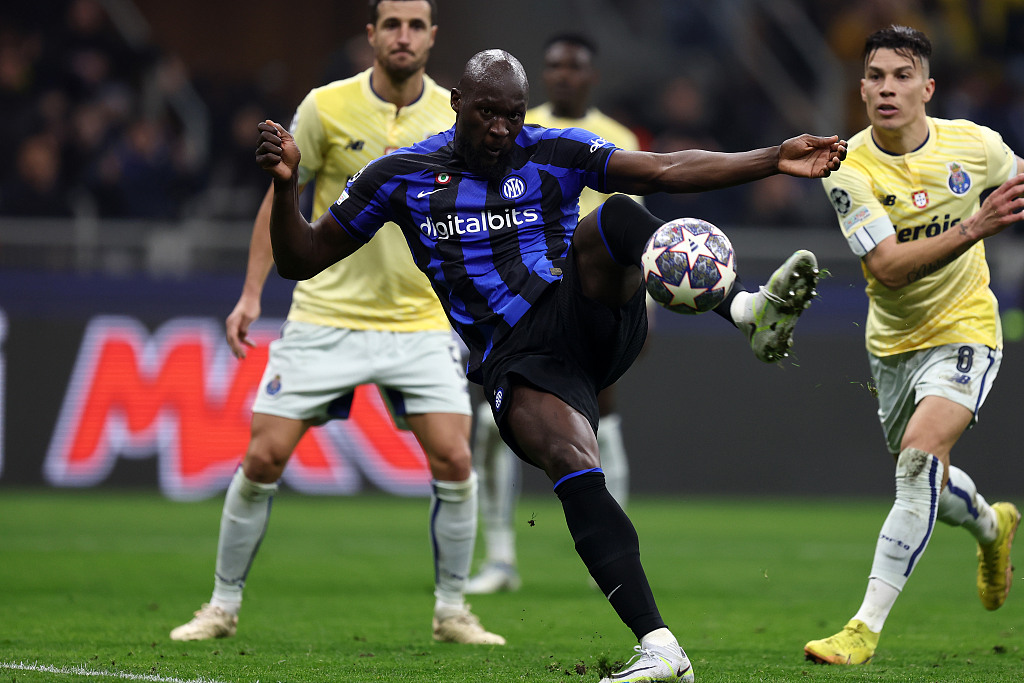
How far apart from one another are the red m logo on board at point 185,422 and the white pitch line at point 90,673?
6.83 meters

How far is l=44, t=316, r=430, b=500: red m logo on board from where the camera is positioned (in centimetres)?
1134

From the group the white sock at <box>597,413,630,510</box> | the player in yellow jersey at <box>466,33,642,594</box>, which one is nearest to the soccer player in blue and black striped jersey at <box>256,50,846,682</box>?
the player in yellow jersey at <box>466,33,642,594</box>

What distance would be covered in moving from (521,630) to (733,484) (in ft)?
21.8

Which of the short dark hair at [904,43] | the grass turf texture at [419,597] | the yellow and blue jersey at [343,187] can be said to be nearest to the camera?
the grass turf texture at [419,597]

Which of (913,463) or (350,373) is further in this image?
(350,373)

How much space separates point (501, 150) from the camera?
441 cm

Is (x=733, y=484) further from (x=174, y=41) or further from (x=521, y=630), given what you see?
(x=174, y=41)

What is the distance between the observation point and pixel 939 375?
5363 millimetres

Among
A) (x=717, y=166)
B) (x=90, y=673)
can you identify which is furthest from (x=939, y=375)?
(x=90, y=673)

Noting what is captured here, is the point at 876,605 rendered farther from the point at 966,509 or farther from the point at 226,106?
the point at 226,106

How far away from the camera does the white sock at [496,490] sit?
757 centimetres

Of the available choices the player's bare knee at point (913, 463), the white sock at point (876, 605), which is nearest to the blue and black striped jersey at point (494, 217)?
the player's bare knee at point (913, 463)

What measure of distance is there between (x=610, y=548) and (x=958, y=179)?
8.06 ft

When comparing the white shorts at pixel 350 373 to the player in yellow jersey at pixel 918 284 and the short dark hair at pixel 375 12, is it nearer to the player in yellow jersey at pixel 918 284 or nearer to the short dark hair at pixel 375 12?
the short dark hair at pixel 375 12
